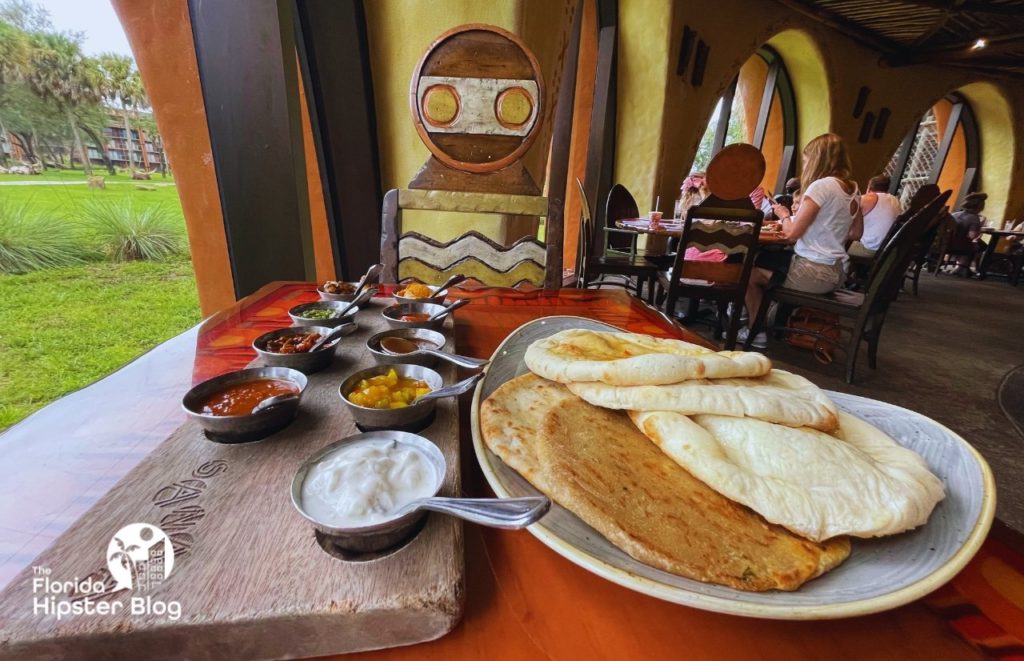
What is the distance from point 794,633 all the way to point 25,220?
4100mm

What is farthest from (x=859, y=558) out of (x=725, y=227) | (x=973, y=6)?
(x=973, y=6)

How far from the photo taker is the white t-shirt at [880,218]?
224 inches

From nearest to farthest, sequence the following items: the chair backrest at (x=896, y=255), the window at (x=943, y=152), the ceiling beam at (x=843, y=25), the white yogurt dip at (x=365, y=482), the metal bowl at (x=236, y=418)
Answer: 1. the white yogurt dip at (x=365, y=482)
2. the metal bowl at (x=236, y=418)
3. the chair backrest at (x=896, y=255)
4. the ceiling beam at (x=843, y=25)
5. the window at (x=943, y=152)

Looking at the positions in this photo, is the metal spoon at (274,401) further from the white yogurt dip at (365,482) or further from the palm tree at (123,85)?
the palm tree at (123,85)

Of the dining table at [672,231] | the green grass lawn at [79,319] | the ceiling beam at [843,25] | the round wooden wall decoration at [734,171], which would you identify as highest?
the ceiling beam at [843,25]

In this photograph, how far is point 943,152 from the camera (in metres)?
12.2

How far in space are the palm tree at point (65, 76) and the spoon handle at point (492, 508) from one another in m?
3.45

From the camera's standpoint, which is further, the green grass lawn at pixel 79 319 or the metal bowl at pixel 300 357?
the green grass lawn at pixel 79 319

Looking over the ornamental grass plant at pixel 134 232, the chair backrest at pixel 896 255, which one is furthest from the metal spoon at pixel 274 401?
the chair backrest at pixel 896 255

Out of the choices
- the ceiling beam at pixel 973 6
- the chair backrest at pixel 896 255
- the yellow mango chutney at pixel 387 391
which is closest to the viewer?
the yellow mango chutney at pixel 387 391

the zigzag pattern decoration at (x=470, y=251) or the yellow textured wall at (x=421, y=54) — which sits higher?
the yellow textured wall at (x=421, y=54)

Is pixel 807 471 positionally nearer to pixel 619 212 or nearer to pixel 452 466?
pixel 452 466

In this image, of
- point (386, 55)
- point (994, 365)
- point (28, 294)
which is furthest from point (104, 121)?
point (994, 365)

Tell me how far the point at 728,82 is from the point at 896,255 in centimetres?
538
